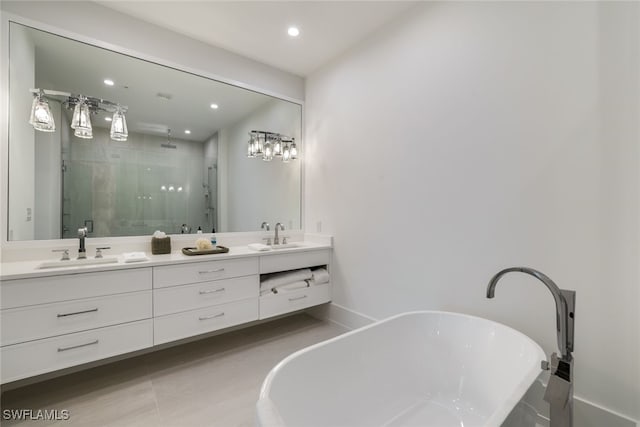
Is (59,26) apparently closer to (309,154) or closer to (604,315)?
(309,154)

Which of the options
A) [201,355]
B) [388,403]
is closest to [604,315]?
[388,403]

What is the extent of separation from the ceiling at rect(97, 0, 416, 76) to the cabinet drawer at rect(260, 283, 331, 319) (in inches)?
93.0

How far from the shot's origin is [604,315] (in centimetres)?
138

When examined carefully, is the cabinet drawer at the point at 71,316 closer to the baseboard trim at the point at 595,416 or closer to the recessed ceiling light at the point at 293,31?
the recessed ceiling light at the point at 293,31

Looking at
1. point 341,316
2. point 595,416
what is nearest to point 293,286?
point 341,316

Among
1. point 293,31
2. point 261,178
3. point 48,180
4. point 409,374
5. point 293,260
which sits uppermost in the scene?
point 293,31

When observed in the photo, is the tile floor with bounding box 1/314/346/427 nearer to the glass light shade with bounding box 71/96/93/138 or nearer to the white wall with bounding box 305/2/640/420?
the white wall with bounding box 305/2/640/420

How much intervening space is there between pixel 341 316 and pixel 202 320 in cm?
135

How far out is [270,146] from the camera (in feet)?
10.1

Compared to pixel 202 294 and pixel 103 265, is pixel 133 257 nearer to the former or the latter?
pixel 103 265

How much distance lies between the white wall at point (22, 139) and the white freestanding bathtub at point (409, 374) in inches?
81.3

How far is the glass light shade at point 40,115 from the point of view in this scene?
1.87 metres

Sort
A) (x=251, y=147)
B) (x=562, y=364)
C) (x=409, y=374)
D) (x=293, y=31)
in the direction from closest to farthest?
(x=562, y=364)
(x=409, y=374)
(x=293, y=31)
(x=251, y=147)

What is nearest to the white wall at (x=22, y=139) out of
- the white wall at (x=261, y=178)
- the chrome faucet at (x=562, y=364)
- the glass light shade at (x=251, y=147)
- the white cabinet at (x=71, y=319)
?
the white cabinet at (x=71, y=319)
